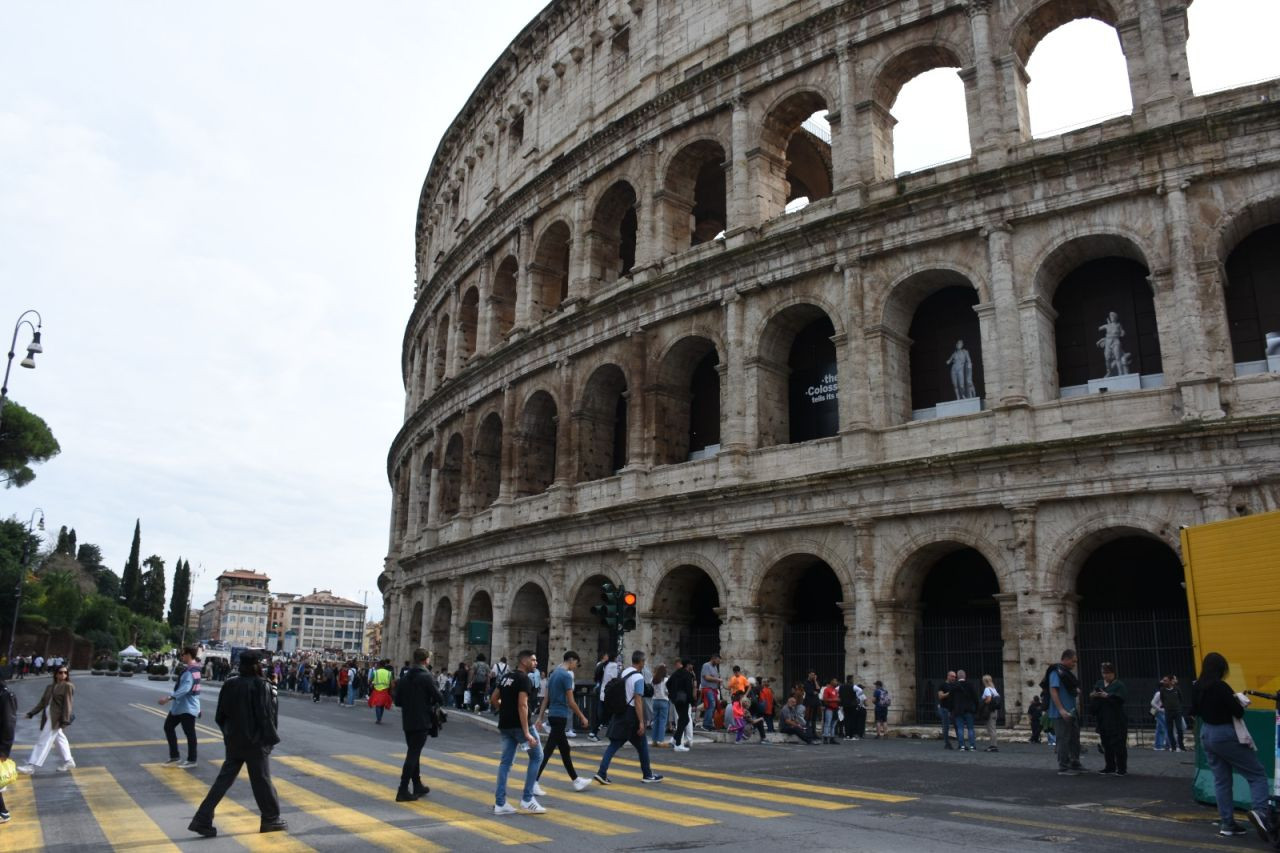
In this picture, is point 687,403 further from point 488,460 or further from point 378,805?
point 378,805

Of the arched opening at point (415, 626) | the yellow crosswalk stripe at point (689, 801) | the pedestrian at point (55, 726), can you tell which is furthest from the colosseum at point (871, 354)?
the pedestrian at point (55, 726)

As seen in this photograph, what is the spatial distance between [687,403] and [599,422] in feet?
9.66

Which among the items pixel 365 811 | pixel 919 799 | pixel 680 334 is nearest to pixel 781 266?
pixel 680 334

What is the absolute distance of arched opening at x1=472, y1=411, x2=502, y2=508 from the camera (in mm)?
31031

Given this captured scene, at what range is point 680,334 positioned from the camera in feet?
77.7

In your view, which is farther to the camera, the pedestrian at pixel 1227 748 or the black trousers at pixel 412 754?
the black trousers at pixel 412 754

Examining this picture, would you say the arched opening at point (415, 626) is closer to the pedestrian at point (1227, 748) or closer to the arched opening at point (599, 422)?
the arched opening at point (599, 422)

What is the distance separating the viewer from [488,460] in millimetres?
31406

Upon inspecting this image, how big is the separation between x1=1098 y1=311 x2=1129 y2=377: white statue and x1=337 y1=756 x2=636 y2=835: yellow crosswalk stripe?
1361cm

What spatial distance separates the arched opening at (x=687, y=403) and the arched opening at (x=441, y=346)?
579 inches

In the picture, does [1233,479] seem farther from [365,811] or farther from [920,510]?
[365,811]

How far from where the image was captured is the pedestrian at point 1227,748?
7551mm

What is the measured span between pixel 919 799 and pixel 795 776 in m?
2.38

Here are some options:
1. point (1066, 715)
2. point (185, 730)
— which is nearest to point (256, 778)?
point (185, 730)
